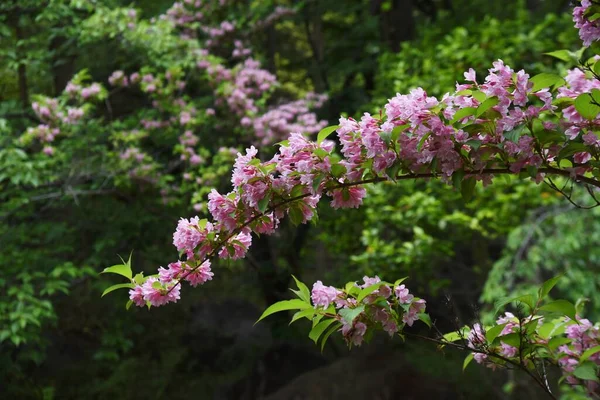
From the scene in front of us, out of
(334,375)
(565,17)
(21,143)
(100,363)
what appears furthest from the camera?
(100,363)

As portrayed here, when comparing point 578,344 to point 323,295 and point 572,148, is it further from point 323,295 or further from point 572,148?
point 323,295

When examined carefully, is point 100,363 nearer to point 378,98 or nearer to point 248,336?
point 248,336

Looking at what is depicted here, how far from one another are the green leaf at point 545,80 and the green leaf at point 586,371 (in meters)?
0.74

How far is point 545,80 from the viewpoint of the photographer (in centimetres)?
145

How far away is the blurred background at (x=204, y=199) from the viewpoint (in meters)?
5.23

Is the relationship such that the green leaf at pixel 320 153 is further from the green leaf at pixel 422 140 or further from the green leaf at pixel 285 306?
the green leaf at pixel 285 306

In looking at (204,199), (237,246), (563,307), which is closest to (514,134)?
(563,307)

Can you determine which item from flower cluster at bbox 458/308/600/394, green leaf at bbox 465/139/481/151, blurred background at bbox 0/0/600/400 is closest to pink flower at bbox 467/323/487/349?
flower cluster at bbox 458/308/600/394

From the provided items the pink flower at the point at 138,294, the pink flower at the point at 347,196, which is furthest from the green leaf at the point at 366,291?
the pink flower at the point at 138,294

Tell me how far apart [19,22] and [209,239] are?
15.5 feet

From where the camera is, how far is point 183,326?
947cm

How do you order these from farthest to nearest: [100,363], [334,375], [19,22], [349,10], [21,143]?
[349,10] → [100,363] → [334,375] → [19,22] → [21,143]

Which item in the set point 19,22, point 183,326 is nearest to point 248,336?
point 183,326

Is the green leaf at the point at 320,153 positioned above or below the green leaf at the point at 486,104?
below
